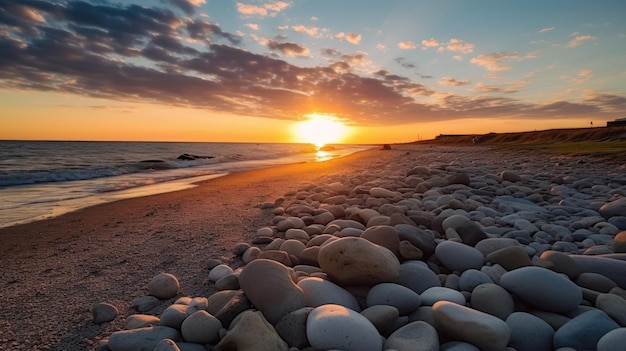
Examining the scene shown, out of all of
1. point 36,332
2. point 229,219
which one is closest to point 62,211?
point 229,219

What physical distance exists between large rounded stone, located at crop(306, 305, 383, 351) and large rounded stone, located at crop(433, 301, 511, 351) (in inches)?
14.6

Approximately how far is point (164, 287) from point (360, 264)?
4.82 ft

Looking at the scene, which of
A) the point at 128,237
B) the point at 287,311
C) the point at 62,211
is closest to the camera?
the point at 287,311

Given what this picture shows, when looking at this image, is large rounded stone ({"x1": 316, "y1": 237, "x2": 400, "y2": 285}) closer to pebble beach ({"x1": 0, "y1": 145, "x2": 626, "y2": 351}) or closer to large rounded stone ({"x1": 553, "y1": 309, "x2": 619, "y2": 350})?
pebble beach ({"x1": 0, "y1": 145, "x2": 626, "y2": 351})

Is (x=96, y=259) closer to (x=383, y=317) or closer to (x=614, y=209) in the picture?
(x=383, y=317)

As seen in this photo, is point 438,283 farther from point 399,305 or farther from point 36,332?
point 36,332

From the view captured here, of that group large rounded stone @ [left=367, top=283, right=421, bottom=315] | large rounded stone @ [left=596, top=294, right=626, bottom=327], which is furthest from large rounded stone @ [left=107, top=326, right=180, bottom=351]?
large rounded stone @ [left=596, top=294, right=626, bottom=327]

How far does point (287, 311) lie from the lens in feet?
5.98

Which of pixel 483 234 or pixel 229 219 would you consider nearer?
pixel 483 234

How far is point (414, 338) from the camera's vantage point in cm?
158

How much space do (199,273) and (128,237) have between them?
1.81 meters

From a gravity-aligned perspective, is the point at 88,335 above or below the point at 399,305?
below

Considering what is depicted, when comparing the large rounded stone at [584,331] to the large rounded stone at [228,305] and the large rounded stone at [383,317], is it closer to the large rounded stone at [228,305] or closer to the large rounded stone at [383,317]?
the large rounded stone at [383,317]

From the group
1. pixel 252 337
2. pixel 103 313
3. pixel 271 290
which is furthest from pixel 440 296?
pixel 103 313
